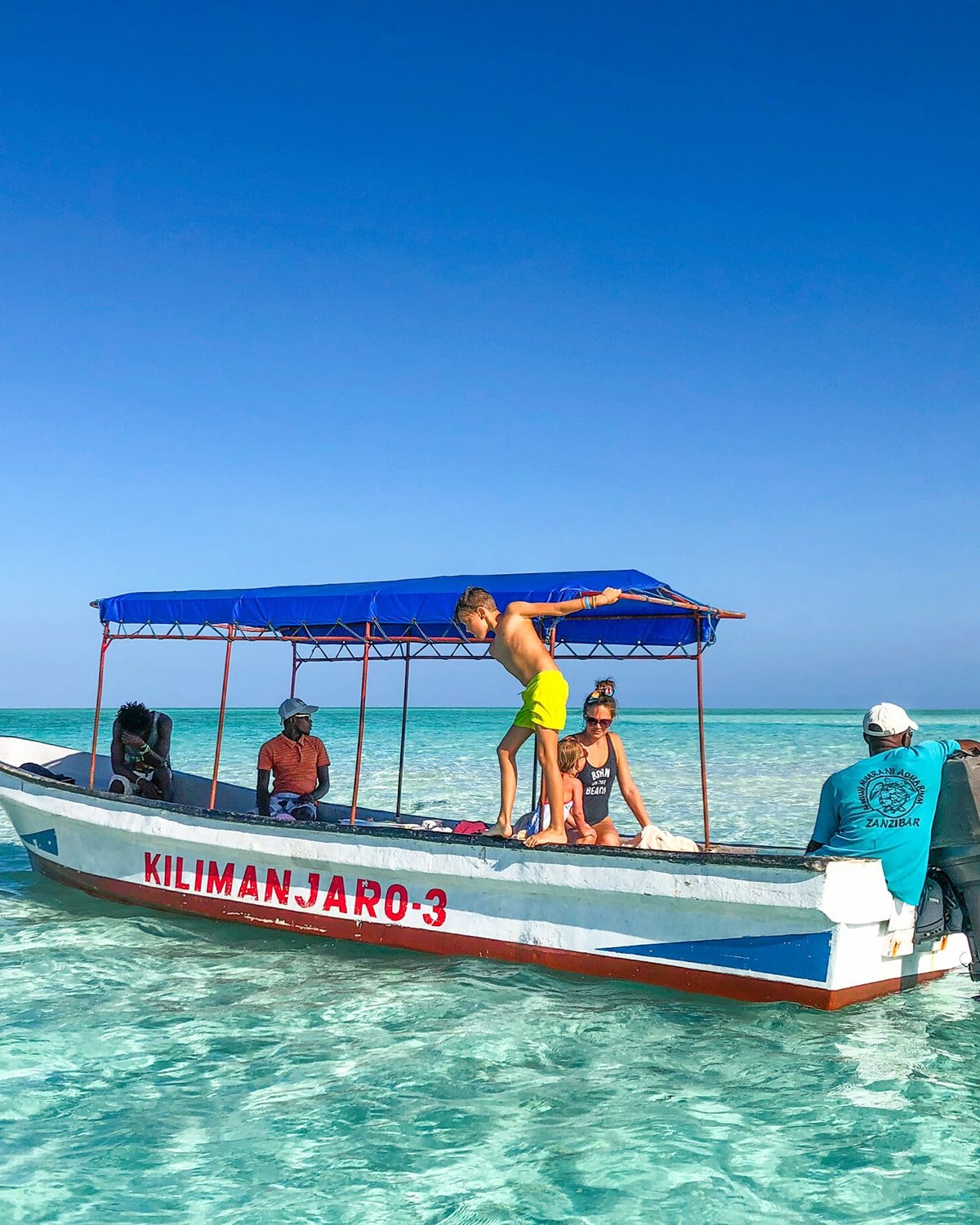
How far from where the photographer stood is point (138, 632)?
8633mm

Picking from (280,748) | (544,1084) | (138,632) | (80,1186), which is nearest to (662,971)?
(544,1084)

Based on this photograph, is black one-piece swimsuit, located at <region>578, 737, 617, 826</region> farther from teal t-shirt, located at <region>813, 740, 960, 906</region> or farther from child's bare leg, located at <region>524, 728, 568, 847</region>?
teal t-shirt, located at <region>813, 740, 960, 906</region>

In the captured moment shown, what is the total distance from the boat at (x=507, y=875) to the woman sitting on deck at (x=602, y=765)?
591mm

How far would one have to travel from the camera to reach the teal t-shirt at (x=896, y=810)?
5277 millimetres

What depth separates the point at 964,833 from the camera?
5285 millimetres

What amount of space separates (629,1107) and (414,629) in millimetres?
5233

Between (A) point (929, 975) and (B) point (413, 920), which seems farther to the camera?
(B) point (413, 920)

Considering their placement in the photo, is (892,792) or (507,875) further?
(507,875)

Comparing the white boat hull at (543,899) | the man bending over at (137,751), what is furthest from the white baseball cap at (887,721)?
the man bending over at (137,751)

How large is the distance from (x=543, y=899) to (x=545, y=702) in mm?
1174

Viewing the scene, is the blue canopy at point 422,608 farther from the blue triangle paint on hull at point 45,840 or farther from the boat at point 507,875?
the blue triangle paint on hull at point 45,840

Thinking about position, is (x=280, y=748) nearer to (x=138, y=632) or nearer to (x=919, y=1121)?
(x=138, y=632)

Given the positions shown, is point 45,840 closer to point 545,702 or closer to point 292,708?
point 292,708

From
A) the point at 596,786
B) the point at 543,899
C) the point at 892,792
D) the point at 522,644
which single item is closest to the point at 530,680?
the point at 522,644
